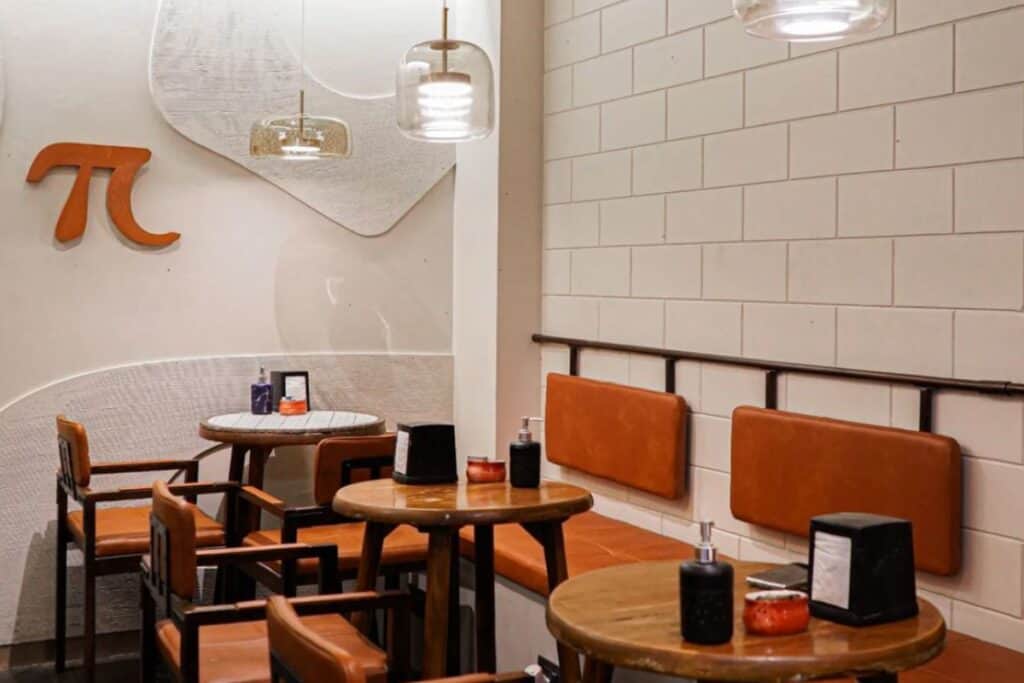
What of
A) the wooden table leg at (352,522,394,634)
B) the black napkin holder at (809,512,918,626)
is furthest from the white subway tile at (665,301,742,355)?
the black napkin holder at (809,512,918,626)

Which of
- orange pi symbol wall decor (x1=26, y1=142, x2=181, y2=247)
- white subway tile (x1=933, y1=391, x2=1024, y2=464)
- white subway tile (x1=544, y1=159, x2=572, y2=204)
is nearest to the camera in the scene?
white subway tile (x1=933, y1=391, x2=1024, y2=464)

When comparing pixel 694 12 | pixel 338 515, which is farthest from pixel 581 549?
pixel 694 12

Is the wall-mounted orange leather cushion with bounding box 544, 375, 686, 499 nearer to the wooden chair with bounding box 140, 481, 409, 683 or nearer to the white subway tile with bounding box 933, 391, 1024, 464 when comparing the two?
the white subway tile with bounding box 933, 391, 1024, 464

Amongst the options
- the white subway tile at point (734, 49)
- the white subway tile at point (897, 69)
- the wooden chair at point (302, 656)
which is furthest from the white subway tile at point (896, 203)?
the wooden chair at point (302, 656)

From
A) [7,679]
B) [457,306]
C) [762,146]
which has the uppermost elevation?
[762,146]

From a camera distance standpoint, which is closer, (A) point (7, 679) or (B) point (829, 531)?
(B) point (829, 531)

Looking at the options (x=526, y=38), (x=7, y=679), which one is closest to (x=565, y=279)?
(x=526, y=38)

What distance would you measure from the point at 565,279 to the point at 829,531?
10.2 ft

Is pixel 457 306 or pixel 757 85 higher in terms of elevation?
pixel 757 85

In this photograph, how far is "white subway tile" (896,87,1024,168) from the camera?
10.6 feet

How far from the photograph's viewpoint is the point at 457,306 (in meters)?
5.83

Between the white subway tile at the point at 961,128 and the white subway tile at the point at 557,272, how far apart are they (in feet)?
6.33

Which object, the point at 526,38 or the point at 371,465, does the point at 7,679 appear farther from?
the point at 526,38

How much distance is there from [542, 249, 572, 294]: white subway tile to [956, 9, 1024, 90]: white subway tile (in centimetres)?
218
